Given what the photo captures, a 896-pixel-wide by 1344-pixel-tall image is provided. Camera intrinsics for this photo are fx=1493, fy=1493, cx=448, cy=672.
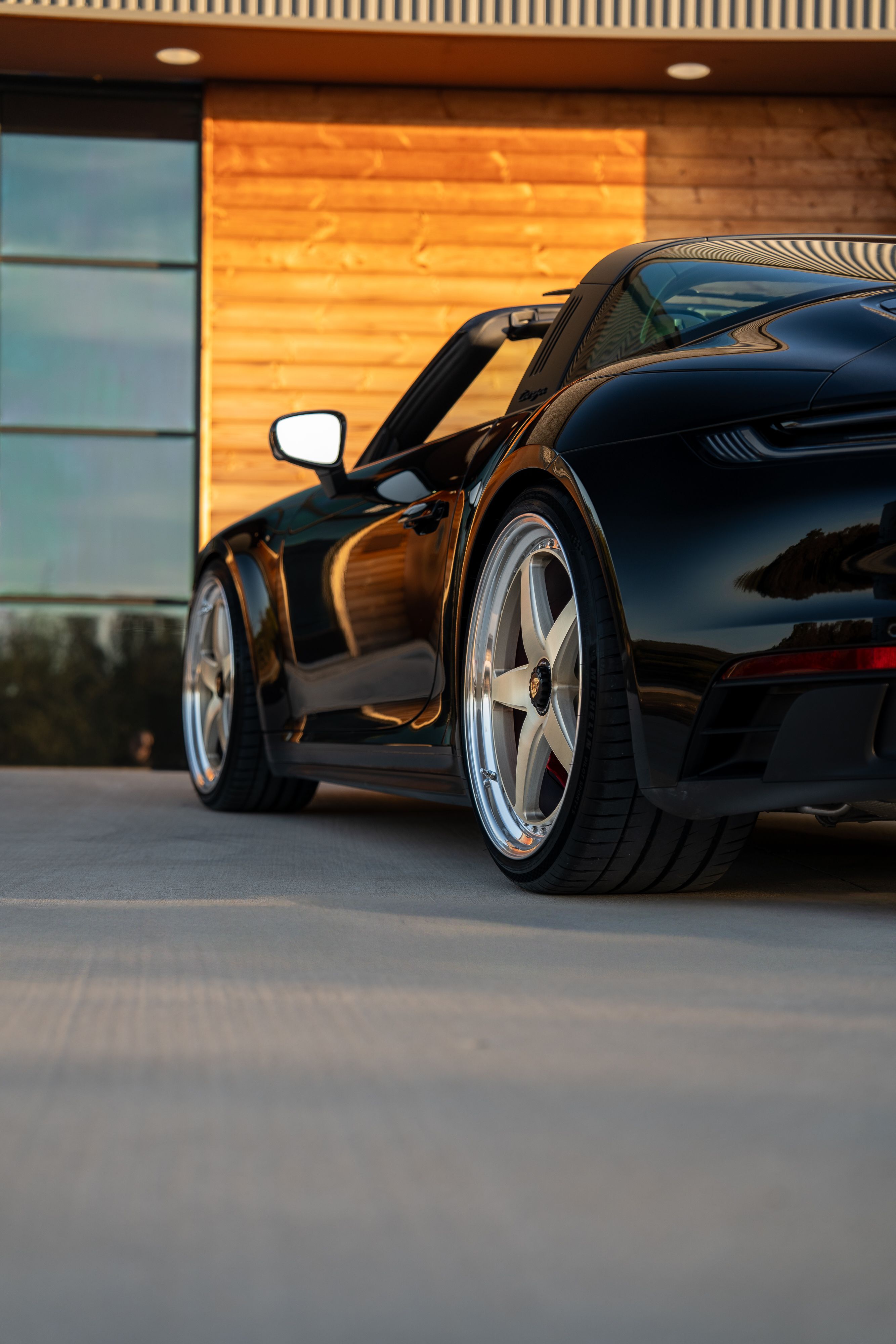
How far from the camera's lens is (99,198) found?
27.9ft

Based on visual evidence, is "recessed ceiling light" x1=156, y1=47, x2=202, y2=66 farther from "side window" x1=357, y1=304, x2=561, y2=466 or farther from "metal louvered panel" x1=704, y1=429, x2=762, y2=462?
"metal louvered panel" x1=704, y1=429, x2=762, y2=462

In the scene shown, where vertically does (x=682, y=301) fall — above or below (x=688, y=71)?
below

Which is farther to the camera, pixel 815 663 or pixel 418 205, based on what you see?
pixel 418 205

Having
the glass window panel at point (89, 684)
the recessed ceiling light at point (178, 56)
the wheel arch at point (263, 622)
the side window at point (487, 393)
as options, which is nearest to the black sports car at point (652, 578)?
the side window at point (487, 393)

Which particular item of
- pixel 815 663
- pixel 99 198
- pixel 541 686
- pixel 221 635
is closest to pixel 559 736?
pixel 541 686

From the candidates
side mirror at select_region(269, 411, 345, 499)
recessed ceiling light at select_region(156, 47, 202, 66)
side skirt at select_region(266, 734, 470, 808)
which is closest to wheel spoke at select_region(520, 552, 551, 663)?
side skirt at select_region(266, 734, 470, 808)

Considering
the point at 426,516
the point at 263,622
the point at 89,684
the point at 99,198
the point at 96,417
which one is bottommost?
the point at 89,684

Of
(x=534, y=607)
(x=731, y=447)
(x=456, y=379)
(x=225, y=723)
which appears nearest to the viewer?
(x=731, y=447)

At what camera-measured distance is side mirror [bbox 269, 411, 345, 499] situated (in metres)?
3.94

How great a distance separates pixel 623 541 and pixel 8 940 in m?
1.11

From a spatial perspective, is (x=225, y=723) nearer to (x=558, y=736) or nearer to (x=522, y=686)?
(x=522, y=686)

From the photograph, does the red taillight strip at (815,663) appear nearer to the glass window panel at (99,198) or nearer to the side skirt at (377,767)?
the side skirt at (377,767)

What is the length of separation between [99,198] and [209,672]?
470cm

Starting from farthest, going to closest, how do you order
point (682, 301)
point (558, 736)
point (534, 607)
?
point (682, 301), point (534, 607), point (558, 736)
